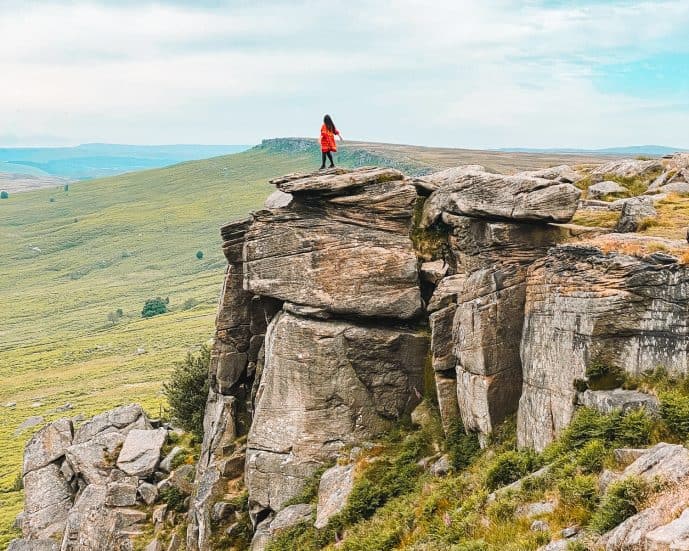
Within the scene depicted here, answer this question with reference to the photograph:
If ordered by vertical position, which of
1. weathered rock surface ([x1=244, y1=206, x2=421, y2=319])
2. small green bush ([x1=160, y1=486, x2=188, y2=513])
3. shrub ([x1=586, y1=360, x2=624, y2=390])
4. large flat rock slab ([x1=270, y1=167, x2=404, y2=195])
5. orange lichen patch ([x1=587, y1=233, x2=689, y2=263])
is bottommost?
small green bush ([x1=160, y1=486, x2=188, y2=513])

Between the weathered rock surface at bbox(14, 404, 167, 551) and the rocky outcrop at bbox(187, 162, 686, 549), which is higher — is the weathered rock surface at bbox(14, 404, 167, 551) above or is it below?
below

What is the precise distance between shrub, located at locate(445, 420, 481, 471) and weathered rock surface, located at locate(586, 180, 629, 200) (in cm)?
2199

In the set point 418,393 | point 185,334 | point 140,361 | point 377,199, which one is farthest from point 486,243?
point 185,334

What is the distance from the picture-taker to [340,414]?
3428 centimetres

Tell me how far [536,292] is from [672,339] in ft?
19.7

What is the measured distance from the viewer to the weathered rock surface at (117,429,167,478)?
1781 inches

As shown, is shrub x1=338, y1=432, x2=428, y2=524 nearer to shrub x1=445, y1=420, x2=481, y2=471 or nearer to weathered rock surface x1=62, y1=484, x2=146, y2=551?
shrub x1=445, y1=420, x2=481, y2=471

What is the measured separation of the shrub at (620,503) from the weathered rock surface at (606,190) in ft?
102

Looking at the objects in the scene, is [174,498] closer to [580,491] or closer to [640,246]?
[580,491]

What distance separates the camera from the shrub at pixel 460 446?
28.9 meters

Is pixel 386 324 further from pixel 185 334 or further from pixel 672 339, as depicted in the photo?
pixel 185 334

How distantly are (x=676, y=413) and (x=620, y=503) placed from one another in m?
5.30

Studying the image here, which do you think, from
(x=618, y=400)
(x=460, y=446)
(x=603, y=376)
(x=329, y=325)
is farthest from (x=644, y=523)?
(x=329, y=325)

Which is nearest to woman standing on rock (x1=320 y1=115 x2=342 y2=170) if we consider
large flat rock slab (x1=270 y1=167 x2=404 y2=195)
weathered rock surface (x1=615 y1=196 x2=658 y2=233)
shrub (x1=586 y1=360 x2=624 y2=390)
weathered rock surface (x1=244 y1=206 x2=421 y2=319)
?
large flat rock slab (x1=270 y1=167 x2=404 y2=195)
